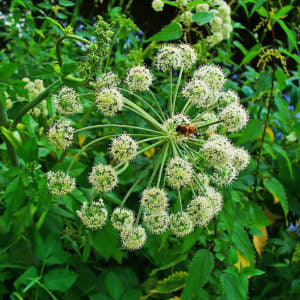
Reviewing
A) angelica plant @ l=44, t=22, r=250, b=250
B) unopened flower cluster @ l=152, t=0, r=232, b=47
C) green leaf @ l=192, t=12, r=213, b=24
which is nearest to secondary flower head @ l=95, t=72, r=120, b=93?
angelica plant @ l=44, t=22, r=250, b=250

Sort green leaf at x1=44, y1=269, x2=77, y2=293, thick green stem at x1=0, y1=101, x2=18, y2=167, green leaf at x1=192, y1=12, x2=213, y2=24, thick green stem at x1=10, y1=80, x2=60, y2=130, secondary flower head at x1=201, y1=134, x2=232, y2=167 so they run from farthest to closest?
green leaf at x1=44, y1=269, x2=77, y2=293 → thick green stem at x1=0, y1=101, x2=18, y2=167 → green leaf at x1=192, y1=12, x2=213, y2=24 → thick green stem at x1=10, y1=80, x2=60, y2=130 → secondary flower head at x1=201, y1=134, x2=232, y2=167

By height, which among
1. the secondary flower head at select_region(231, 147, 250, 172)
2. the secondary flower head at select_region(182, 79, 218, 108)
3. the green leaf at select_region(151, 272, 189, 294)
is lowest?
the green leaf at select_region(151, 272, 189, 294)

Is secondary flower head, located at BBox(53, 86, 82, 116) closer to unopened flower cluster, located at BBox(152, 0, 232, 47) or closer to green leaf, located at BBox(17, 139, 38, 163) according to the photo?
green leaf, located at BBox(17, 139, 38, 163)

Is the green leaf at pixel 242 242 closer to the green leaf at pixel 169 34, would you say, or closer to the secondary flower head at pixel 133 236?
the secondary flower head at pixel 133 236

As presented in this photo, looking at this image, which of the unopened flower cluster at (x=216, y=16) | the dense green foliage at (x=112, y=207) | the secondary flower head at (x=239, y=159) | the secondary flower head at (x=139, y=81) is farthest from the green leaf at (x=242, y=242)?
the unopened flower cluster at (x=216, y=16)

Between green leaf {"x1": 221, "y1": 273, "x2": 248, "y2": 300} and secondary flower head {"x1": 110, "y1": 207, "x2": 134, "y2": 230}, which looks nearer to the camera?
secondary flower head {"x1": 110, "y1": 207, "x2": 134, "y2": 230}

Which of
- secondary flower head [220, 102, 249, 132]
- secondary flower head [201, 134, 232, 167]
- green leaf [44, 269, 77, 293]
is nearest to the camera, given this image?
secondary flower head [201, 134, 232, 167]

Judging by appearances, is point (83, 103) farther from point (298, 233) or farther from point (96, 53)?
point (298, 233)
